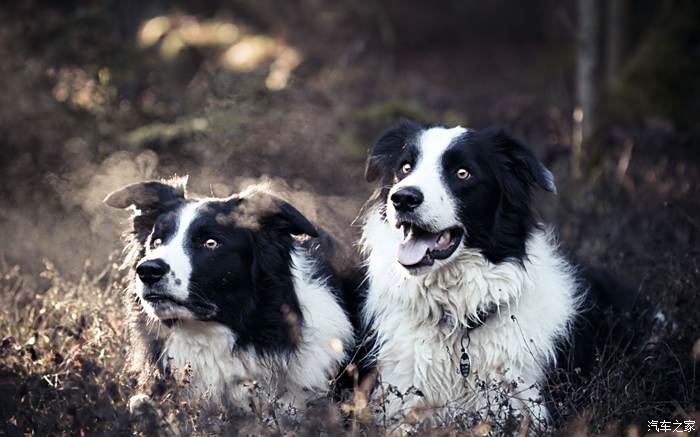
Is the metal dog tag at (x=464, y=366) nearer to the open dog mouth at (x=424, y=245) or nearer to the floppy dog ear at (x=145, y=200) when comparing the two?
the open dog mouth at (x=424, y=245)

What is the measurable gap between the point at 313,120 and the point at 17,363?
596 centimetres

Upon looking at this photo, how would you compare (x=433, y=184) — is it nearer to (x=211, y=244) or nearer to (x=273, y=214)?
(x=273, y=214)

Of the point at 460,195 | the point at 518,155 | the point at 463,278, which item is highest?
the point at 518,155

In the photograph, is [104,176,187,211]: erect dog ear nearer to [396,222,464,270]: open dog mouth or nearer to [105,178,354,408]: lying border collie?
[105,178,354,408]: lying border collie

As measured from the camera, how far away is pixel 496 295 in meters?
5.01

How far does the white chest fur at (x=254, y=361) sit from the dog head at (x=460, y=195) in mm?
723

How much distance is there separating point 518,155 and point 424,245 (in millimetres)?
861

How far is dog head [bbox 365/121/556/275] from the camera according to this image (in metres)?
4.78

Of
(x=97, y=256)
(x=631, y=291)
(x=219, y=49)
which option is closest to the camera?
(x=631, y=291)

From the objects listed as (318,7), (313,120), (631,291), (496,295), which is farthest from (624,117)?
(318,7)

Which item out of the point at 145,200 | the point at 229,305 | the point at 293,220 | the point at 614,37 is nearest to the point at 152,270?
the point at 229,305

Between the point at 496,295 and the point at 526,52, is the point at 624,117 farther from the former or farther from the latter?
the point at 526,52

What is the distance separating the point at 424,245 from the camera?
16.1 feet

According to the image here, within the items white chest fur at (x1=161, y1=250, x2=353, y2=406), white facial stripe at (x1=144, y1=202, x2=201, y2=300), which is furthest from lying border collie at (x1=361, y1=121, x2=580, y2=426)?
white facial stripe at (x1=144, y1=202, x2=201, y2=300)
